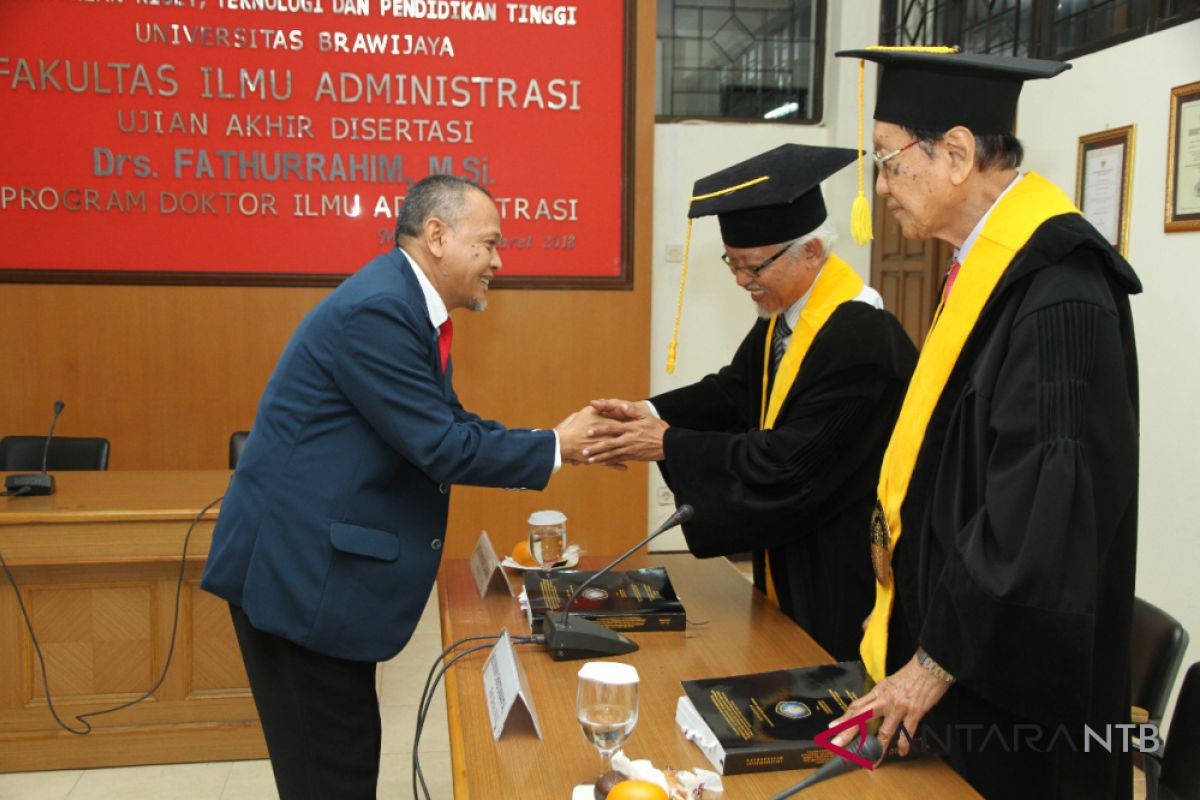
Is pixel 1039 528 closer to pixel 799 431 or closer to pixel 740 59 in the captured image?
pixel 799 431

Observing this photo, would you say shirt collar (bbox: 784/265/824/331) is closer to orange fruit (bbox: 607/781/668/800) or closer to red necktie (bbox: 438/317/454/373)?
red necktie (bbox: 438/317/454/373)

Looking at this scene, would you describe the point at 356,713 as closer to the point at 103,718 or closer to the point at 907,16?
the point at 103,718

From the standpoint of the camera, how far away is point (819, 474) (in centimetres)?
200

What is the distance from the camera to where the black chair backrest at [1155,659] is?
1746mm

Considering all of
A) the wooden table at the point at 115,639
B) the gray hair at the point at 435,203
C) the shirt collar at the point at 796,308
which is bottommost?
the wooden table at the point at 115,639

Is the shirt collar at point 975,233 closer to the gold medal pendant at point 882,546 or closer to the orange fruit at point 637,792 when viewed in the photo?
the gold medal pendant at point 882,546

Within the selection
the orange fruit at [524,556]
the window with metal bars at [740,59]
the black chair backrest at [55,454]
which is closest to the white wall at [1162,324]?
the orange fruit at [524,556]

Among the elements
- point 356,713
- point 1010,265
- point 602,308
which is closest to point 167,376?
point 602,308

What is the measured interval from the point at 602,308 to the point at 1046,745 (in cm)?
346

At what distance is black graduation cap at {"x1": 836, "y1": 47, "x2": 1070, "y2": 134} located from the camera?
4.74 feet

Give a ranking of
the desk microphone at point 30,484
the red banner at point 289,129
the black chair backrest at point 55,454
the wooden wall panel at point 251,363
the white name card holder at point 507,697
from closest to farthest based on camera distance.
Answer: the white name card holder at point 507,697, the desk microphone at point 30,484, the black chair backrest at point 55,454, the red banner at point 289,129, the wooden wall panel at point 251,363

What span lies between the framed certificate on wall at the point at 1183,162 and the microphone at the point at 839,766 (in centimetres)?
221

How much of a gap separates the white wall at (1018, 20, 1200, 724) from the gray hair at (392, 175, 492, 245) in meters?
2.18

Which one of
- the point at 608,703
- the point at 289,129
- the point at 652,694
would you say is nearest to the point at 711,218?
the point at 289,129
